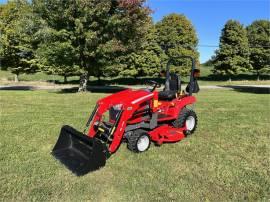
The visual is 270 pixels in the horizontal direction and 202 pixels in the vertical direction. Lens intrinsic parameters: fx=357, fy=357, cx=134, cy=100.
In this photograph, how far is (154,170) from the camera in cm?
594

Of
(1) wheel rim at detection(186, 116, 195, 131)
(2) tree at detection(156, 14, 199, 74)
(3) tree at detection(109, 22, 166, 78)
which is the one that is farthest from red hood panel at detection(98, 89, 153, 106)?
(2) tree at detection(156, 14, 199, 74)

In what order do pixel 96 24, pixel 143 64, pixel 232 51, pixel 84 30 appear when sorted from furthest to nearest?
pixel 232 51 < pixel 143 64 < pixel 84 30 < pixel 96 24

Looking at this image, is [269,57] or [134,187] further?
[269,57]

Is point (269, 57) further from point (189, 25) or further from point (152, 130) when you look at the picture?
point (152, 130)

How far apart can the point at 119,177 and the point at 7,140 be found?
3.37 m

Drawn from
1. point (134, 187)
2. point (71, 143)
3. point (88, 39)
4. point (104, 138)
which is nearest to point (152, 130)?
point (104, 138)

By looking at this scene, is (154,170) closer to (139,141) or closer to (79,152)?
(139,141)

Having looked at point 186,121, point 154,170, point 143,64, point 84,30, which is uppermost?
point 84,30

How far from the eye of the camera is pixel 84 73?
21.9m

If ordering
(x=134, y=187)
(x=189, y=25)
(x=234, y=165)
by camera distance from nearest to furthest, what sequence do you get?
(x=134, y=187) → (x=234, y=165) → (x=189, y=25)

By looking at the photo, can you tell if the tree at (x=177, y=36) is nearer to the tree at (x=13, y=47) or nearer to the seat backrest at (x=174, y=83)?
the tree at (x=13, y=47)

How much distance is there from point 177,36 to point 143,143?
4031 cm

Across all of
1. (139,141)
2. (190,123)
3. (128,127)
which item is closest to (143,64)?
(190,123)

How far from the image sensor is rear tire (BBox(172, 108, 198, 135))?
7977 mm
